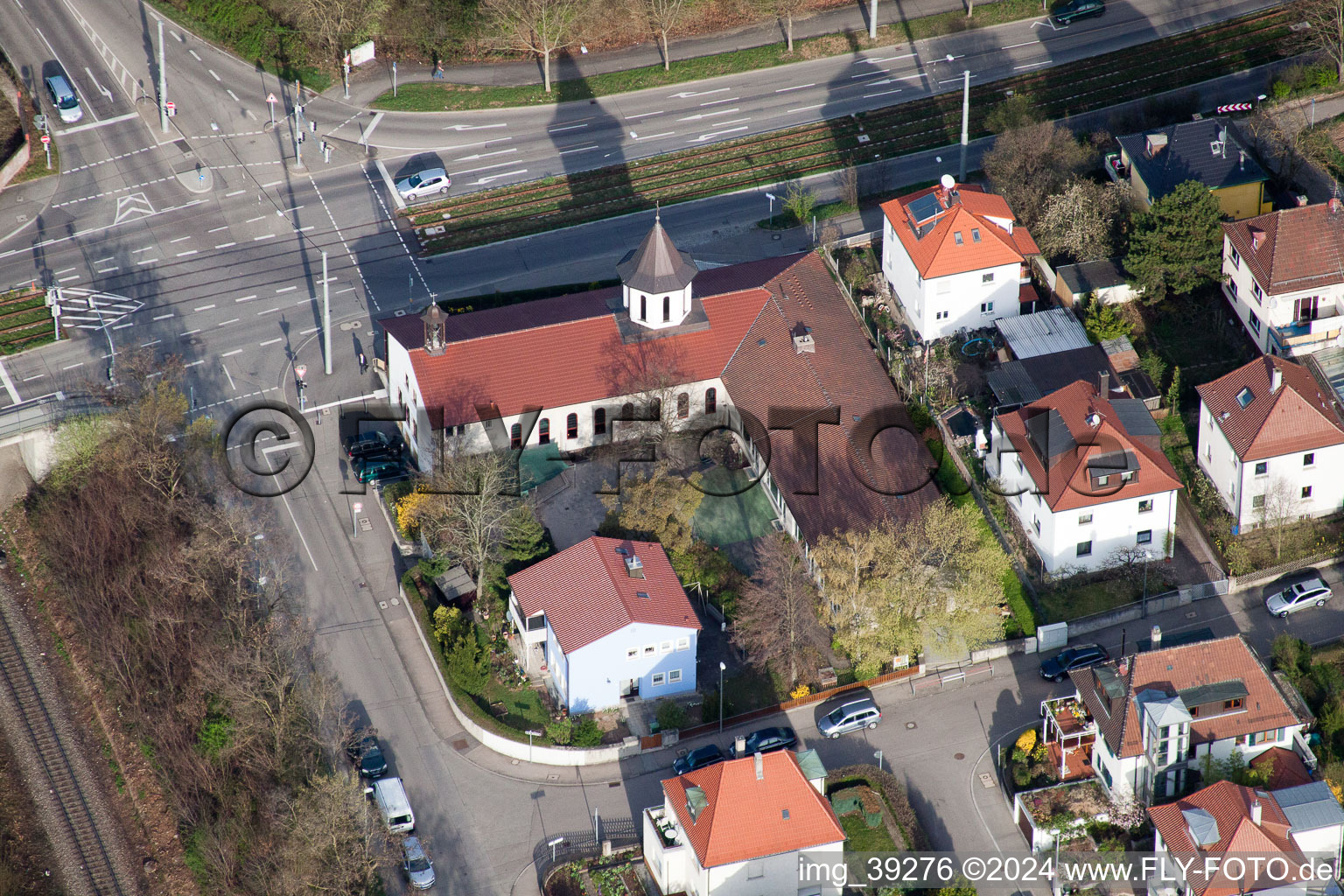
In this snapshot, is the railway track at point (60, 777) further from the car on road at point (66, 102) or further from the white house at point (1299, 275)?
the white house at point (1299, 275)

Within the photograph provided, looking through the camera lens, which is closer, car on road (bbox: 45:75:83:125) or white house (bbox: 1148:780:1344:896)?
white house (bbox: 1148:780:1344:896)

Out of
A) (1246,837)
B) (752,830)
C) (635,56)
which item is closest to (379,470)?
(752,830)

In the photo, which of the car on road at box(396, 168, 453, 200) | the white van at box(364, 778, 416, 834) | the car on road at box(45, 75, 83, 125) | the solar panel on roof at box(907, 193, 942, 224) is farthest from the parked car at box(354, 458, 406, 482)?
the car on road at box(45, 75, 83, 125)

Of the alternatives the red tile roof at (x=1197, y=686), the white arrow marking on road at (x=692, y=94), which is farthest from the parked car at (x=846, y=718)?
the white arrow marking on road at (x=692, y=94)

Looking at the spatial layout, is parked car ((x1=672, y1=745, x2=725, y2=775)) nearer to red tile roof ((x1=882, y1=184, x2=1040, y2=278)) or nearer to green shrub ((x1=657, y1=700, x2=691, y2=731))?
green shrub ((x1=657, y1=700, x2=691, y2=731))

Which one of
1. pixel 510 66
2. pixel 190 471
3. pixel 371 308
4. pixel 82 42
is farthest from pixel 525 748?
pixel 82 42

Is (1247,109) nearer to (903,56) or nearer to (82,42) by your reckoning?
(903,56)
